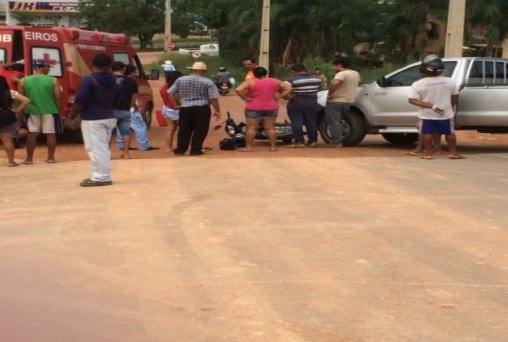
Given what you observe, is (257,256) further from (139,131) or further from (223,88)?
(223,88)

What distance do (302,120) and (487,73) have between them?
10.9 ft

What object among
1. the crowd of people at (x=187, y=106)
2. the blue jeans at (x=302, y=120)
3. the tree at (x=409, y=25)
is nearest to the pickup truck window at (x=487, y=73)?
the crowd of people at (x=187, y=106)

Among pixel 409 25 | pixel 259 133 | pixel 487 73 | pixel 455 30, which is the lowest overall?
pixel 259 133

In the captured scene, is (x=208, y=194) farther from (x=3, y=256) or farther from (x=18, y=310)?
(x=18, y=310)

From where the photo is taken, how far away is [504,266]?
602 centimetres

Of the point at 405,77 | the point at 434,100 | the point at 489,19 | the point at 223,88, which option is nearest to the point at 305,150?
the point at 405,77

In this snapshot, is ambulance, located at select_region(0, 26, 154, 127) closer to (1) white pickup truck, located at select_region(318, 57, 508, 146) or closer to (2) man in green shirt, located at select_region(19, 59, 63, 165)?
(2) man in green shirt, located at select_region(19, 59, 63, 165)

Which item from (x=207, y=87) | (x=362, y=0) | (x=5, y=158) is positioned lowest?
(x=5, y=158)

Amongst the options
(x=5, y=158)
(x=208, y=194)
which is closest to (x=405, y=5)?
(x=5, y=158)

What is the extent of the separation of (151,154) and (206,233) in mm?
7145

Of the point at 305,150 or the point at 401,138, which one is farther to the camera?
the point at 401,138

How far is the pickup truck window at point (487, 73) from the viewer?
43.9 ft

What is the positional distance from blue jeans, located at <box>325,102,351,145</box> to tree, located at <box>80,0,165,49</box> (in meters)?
57.1

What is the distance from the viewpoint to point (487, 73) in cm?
1364
